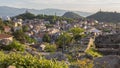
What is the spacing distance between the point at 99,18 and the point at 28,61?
155 meters

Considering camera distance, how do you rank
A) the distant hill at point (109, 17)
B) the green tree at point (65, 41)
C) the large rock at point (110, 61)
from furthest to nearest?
1. the distant hill at point (109, 17)
2. the green tree at point (65, 41)
3. the large rock at point (110, 61)

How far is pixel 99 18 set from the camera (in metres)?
163

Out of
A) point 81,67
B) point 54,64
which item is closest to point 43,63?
point 54,64

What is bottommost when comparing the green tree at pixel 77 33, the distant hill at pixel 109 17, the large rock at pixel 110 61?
the distant hill at pixel 109 17

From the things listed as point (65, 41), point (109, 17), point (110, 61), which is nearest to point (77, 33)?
point (65, 41)

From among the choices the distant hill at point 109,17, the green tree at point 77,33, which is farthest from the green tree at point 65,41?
the distant hill at point 109,17

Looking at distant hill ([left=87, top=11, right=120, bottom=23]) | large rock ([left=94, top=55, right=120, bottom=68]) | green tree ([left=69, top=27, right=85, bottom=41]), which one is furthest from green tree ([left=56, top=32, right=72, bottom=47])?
distant hill ([left=87, top=11, right=120, bottom=23])

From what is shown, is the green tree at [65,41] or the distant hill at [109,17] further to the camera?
the distant hill at [109,17]

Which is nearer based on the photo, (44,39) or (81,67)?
(81,67)

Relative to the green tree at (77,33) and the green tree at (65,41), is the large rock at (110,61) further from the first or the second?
the green tree at (77,33)

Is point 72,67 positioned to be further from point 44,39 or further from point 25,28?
point 25,28

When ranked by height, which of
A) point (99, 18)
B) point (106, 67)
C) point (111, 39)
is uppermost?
point (106, 67)

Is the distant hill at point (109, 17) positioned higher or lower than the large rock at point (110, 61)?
lower

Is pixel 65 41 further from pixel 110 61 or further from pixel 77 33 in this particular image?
pixel 110 61
